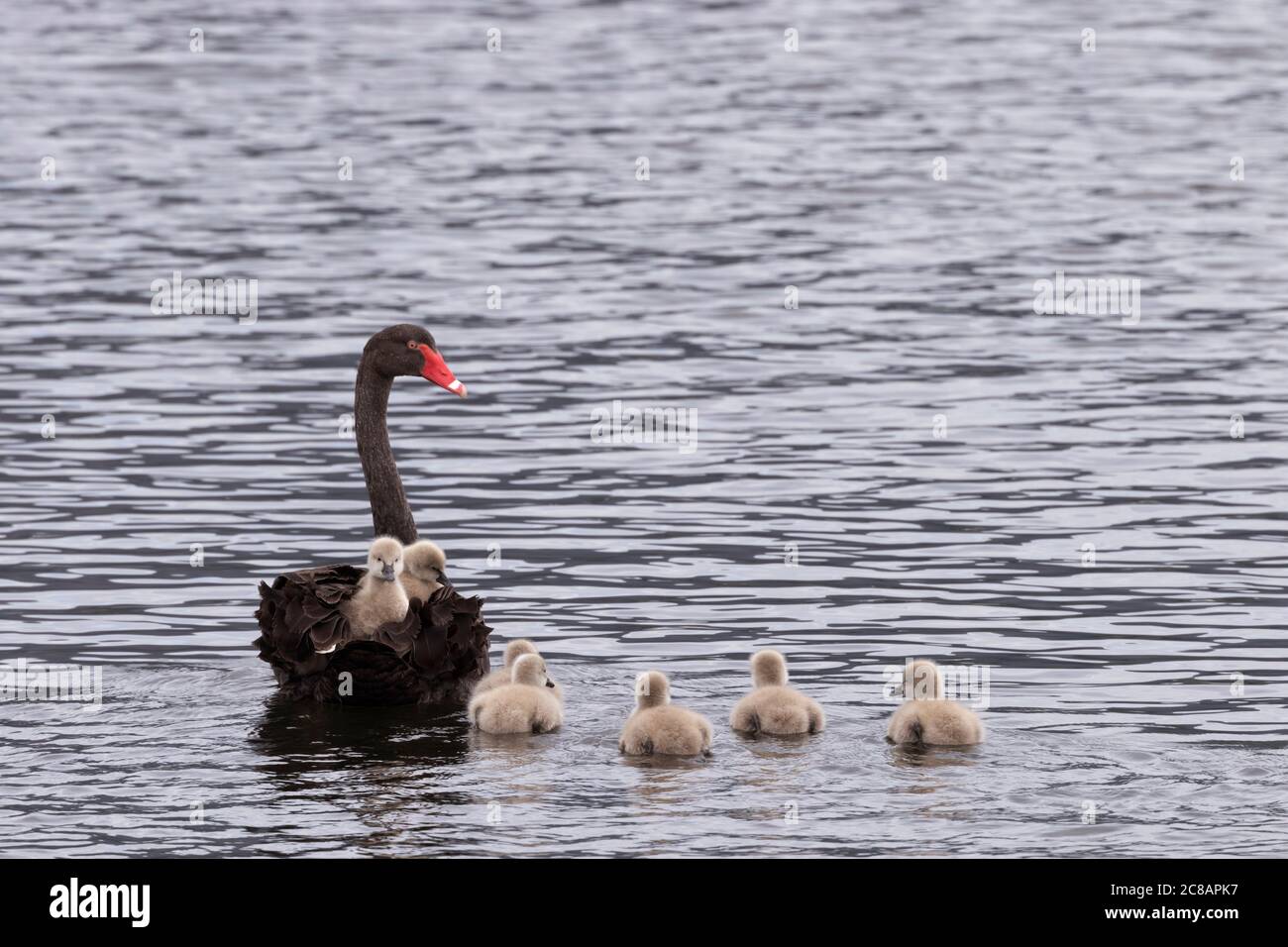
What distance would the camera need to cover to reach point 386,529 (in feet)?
42.7

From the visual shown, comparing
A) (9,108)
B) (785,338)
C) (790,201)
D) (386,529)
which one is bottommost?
(386,529)

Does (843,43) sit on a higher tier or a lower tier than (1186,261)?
higher

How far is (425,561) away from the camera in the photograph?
12.0 meters

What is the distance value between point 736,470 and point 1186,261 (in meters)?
9.76

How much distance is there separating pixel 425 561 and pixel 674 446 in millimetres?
6460

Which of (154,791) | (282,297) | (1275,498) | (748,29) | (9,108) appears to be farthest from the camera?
(748,29)

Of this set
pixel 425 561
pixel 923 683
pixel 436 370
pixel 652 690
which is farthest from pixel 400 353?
pixel 923 683

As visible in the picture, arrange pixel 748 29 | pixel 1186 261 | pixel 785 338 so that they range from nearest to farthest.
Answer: pixel 785 338 < pixel 1186 261 < pixel 748 29

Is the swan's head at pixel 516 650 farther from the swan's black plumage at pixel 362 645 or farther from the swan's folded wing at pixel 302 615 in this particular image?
the swan's folded wing at pixel 302 615

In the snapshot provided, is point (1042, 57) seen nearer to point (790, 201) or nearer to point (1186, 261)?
point (790, 201)

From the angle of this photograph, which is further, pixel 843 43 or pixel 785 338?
pixel 843 43

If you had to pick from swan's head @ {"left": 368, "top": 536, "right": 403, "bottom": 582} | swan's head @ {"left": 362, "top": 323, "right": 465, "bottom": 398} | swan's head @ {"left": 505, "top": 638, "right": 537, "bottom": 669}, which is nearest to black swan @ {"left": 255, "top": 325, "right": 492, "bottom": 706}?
swan's head @ {"left": 505, "top": 638, "right": 537, "bottom": 669}

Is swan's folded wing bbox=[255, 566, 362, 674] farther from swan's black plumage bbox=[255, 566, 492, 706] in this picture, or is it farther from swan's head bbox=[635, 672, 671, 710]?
swan's head bbox=[635, 672, 671, 710]

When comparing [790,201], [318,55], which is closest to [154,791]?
[790,201]
